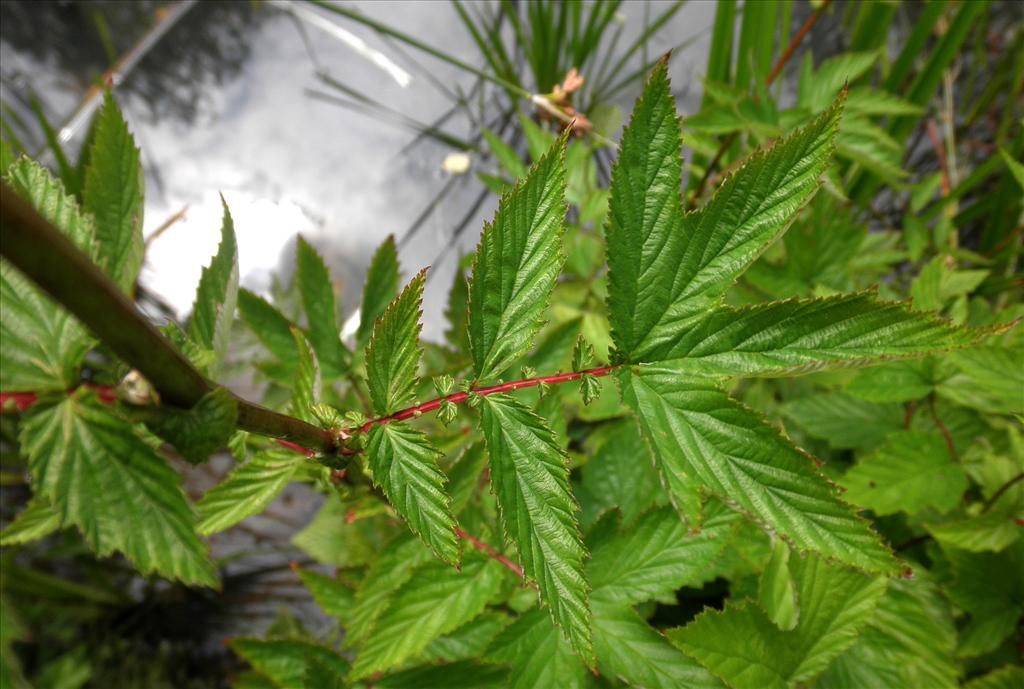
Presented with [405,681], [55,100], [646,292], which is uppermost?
[55,100]

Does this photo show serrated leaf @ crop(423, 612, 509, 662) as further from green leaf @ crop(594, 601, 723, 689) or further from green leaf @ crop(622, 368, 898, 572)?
green leaf @ crop(622, 368, 898, 572)

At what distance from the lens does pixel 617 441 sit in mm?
789

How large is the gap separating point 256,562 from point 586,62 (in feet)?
4.94

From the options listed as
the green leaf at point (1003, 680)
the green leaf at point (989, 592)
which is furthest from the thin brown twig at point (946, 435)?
the green leaf at point (1003, 680)

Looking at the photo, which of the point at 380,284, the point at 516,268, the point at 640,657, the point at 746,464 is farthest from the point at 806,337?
the point at 380,284

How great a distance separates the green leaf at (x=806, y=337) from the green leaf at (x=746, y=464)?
0.03 meters

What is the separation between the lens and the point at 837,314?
16.5 inches

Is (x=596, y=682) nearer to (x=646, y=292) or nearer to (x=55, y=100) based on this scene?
(x=646, y=292)

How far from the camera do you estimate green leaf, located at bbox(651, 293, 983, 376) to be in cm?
41

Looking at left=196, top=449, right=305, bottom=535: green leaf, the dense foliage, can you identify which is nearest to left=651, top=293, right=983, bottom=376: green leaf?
the dense foliage

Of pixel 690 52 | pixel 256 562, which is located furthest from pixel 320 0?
pixel 256 562

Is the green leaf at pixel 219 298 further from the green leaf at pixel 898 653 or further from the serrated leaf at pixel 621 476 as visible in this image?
the green leaf at pixel 898 653

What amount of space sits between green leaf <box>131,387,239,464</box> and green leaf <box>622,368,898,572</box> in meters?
0.28

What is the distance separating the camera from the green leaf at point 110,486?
1.53 ft
